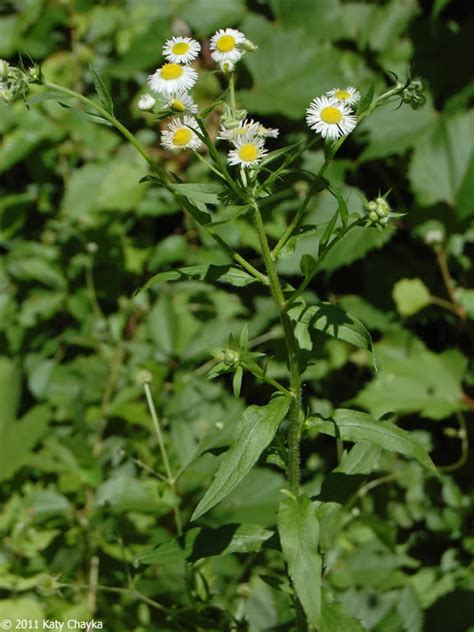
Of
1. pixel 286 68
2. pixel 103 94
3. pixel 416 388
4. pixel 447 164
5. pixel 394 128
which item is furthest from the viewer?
pixel 286 68

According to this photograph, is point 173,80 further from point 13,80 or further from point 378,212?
point 378,212

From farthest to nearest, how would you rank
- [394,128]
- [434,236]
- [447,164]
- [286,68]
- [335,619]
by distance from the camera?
1. [286,68]
2. [394,128]
3. [447,164]
4. [434,236]
5. [335,619]

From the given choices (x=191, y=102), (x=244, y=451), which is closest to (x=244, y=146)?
(x=191, y=102)

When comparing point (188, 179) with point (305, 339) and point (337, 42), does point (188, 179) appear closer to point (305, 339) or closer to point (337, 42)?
point (337, 42)

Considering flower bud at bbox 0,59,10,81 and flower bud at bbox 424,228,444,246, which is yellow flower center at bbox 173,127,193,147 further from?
flower bud at bbox 424,228,444,246

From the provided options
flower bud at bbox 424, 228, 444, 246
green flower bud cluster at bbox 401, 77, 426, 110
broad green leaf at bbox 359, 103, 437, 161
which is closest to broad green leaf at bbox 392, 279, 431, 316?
flower bud at bbox 424, 228, 444, 246

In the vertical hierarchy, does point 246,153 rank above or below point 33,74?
below

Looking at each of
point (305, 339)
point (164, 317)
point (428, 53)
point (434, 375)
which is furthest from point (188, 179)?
point (305, 339)

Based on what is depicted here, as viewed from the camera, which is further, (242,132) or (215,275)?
(215,275)
